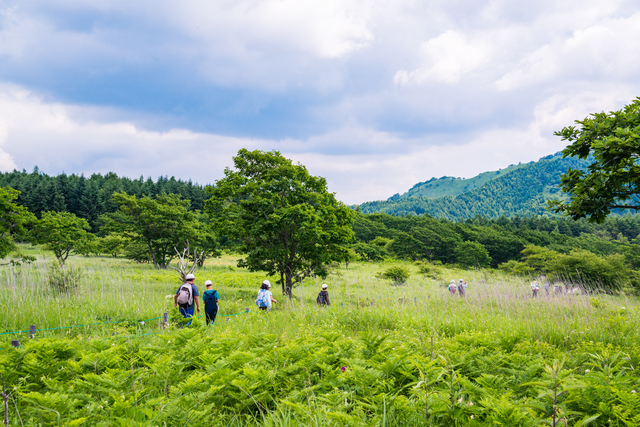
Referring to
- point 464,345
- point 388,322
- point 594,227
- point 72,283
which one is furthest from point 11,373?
point 594,227

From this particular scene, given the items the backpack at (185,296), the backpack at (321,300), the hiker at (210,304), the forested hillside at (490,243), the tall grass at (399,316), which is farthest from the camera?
the forested hillside at (490,243)

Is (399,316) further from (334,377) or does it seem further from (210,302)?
(334,377)

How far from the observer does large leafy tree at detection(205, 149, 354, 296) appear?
556 inches

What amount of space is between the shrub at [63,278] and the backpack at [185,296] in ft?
14.9

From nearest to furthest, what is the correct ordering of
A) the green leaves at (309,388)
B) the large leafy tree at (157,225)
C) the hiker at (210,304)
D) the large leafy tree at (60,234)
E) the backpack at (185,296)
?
1. the green leaves at (309,388)
2. the backpack at (185,296)
3. the hiker at (210,304)
4. the large leafy tree at (60,234)
5. the large leafy tree at (157,225)

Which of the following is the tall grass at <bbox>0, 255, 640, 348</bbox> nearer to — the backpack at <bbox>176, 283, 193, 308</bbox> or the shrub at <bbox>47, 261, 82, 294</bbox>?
the shrub at <bbox>47, 261, 82, 294</bbox>

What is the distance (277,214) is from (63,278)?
288 inches

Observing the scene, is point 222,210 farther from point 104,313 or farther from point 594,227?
point 594,227

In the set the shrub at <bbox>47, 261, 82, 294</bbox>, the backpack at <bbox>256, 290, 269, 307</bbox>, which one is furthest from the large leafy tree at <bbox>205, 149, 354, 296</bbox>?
the shrub at <bbox>47, 261, 82, 294</bbox>

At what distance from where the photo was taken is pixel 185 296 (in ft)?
25.2

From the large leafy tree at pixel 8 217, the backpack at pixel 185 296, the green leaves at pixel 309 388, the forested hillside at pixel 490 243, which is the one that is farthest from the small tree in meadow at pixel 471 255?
the green leaves at pixel 309 388

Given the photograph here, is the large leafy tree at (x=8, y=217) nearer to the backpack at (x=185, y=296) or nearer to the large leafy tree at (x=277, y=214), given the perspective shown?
the large leafy tree at (x=277, y=214)

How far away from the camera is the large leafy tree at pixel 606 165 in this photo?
4.11 meters

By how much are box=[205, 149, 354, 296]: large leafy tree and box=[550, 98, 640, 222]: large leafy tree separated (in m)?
9.53
